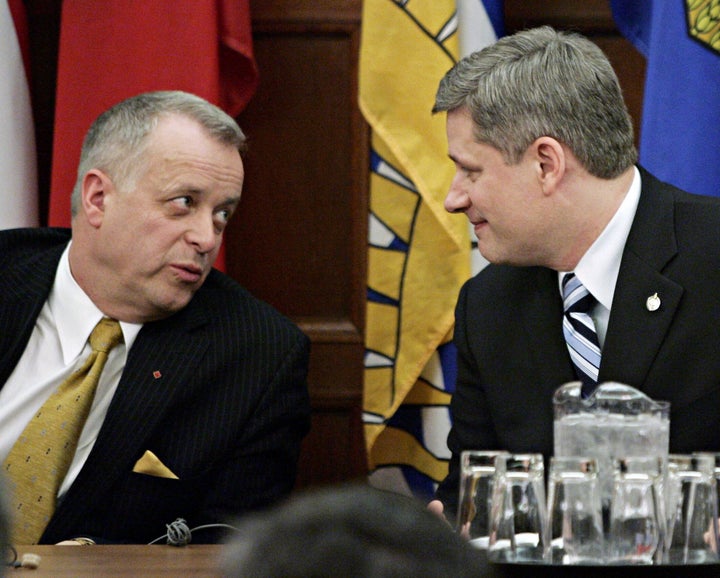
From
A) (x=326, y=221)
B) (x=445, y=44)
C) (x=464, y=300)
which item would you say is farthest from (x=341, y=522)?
(x=326, y=221)

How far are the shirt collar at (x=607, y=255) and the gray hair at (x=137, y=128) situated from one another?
0.87 metres

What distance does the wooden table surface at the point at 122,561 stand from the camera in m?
1.71

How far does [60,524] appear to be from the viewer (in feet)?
7.70

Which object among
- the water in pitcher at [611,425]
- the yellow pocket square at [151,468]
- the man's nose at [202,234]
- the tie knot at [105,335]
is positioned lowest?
the yellow pocket square at [151,468]

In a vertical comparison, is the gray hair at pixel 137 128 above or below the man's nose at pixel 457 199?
above

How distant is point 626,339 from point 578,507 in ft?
2.47

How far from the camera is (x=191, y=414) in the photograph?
252 centimetres

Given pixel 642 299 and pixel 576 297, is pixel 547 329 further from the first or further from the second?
pixel 642 299

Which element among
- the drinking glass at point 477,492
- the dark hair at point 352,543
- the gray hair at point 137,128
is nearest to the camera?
the dark hair at point 352,543

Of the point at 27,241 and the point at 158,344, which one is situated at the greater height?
the point at 27,241

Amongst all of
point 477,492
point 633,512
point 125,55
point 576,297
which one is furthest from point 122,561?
point 125,55

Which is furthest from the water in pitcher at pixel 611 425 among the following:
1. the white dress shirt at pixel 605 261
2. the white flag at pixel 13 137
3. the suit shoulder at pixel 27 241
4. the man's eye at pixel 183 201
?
the white flag at pixel 13 137

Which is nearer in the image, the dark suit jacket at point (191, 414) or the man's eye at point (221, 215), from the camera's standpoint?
the dark suit jacket at point (191, 414)

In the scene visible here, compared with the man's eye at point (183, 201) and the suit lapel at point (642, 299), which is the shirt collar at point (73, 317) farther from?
the suit lapel at point (642, 299)
